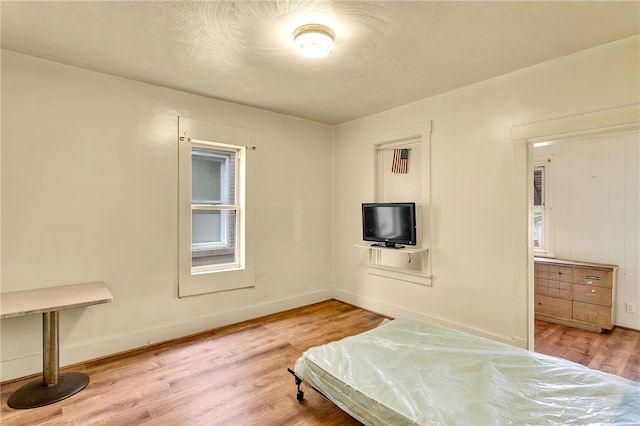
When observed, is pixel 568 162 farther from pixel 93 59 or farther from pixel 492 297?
pixel 93 59

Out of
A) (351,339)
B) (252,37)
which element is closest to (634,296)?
(351,339)

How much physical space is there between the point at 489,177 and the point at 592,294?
2.14 m

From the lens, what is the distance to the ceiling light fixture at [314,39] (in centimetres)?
224

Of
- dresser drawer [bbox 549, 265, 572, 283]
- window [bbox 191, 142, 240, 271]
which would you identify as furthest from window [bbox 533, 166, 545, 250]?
window [bbox 191, 142, 240, 271]

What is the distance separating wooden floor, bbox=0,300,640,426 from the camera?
7.20 feet

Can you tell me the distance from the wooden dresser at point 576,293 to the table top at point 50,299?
4.96 meters

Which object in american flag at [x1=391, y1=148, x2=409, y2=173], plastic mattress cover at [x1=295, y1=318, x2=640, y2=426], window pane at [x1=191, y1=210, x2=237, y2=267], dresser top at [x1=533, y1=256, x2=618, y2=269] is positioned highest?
american flag at [x1=391, y1=148, x2=409, y2=173]

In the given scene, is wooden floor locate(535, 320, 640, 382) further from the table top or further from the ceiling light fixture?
the table top

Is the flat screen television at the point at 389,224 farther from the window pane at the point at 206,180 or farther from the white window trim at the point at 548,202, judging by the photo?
the white window trim at the point at 548,202

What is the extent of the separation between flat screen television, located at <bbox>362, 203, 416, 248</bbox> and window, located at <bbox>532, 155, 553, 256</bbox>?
2.24 meters

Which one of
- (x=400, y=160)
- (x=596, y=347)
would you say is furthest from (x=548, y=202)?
(x=400, y=160)

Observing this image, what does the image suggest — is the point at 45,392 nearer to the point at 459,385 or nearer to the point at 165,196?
the point at 165,196

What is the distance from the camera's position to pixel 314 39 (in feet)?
7.41

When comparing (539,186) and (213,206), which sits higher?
(539,186)
